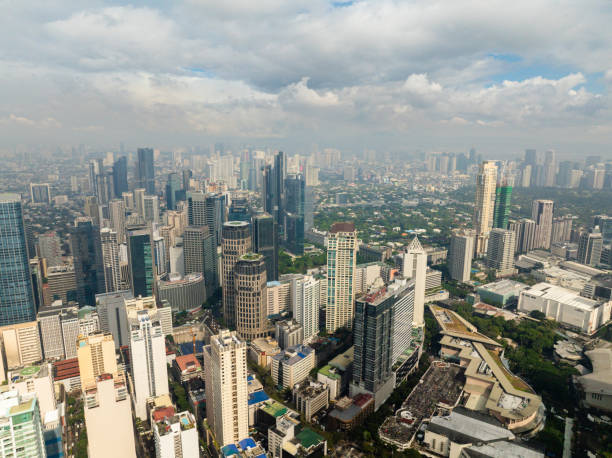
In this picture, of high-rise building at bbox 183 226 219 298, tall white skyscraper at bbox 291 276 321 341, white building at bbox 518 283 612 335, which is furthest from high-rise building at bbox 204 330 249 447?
white building at bbox 518 283 612 335

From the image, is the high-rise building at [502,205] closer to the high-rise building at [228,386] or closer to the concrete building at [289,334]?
the concrete building at [289,334]

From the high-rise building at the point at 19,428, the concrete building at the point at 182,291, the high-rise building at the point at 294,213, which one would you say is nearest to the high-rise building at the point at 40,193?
the concrete building at the point at 182,291

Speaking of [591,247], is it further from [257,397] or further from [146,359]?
[146,359]

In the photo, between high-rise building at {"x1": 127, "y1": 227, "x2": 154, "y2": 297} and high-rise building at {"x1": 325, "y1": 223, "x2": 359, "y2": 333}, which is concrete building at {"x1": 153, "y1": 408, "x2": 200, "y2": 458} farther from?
high-rise building at {"x1": 127, "y1": 227, "x2": 154, "y2": 297}

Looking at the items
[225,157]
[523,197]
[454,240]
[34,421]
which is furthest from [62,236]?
Answer: [523,197]

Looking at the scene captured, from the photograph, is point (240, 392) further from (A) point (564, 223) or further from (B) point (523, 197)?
(B) point (523, 197)
